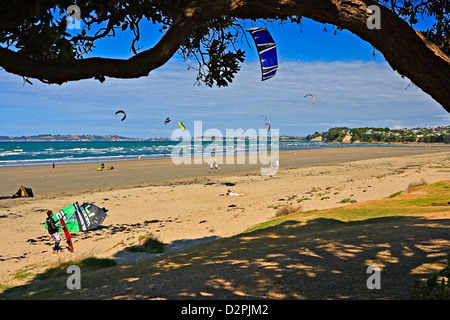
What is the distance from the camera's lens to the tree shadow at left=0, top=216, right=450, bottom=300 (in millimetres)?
4789

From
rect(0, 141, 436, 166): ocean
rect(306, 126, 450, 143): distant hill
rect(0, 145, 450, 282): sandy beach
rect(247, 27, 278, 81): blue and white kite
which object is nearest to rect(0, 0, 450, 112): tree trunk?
rect(247, 27, 278, 81): blue and white kite

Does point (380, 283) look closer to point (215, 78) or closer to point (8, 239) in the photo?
point (215, 78)

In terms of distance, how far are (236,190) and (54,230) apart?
14.2 meters

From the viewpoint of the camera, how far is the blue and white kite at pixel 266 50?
532cm

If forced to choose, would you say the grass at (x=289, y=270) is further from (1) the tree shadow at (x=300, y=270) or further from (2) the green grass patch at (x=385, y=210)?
(2) the green grass patch at (x=385, y=210)

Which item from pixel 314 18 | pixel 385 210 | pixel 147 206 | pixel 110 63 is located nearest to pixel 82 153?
pixel 147 206

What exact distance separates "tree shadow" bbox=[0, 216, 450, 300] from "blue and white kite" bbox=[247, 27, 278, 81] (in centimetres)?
306

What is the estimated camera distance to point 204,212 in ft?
57.8

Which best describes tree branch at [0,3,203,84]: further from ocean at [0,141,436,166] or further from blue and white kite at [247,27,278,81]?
ocean at [0,141,436,166]

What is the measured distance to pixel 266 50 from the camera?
212 inches

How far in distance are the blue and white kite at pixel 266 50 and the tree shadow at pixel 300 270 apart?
3.06 m

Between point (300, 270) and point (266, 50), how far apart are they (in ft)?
11.4

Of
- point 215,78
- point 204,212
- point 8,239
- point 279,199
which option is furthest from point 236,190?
point 215,78

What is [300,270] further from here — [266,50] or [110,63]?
[110,63]
